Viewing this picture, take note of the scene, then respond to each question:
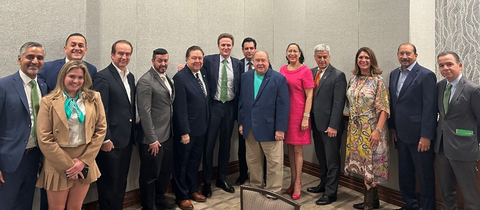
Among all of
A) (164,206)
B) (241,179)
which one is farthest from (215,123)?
(164,206)

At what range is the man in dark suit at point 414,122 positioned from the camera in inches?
117

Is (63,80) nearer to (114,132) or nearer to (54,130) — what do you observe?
(54,130)

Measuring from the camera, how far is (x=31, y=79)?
248 cm

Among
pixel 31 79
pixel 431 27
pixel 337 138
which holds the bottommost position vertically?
pixel 337 138

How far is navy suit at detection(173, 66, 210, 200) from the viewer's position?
11.1 feet

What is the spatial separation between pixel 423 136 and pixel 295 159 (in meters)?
1.37

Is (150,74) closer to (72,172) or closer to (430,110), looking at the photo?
(72,172)

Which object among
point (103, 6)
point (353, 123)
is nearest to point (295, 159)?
point (353, 123)

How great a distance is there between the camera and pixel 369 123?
329 centimetres

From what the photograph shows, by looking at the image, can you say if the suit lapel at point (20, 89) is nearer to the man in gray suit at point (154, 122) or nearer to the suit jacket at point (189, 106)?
the man in gray suit at point (154, 122)

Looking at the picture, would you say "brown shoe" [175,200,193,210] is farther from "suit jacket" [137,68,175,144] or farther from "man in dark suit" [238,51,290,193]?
"man in dark suit" [238,51,290,193]

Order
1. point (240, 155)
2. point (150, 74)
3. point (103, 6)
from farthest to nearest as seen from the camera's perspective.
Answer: point (240, 155) < point (103, 6) < point (150, 74)

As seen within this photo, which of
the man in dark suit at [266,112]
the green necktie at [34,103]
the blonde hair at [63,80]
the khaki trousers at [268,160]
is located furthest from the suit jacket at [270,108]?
the green necktie at [34,103]

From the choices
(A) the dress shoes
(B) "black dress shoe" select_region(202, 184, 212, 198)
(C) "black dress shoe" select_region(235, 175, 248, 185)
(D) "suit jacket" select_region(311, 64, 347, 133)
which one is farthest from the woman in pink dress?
(A) the dress shoes
